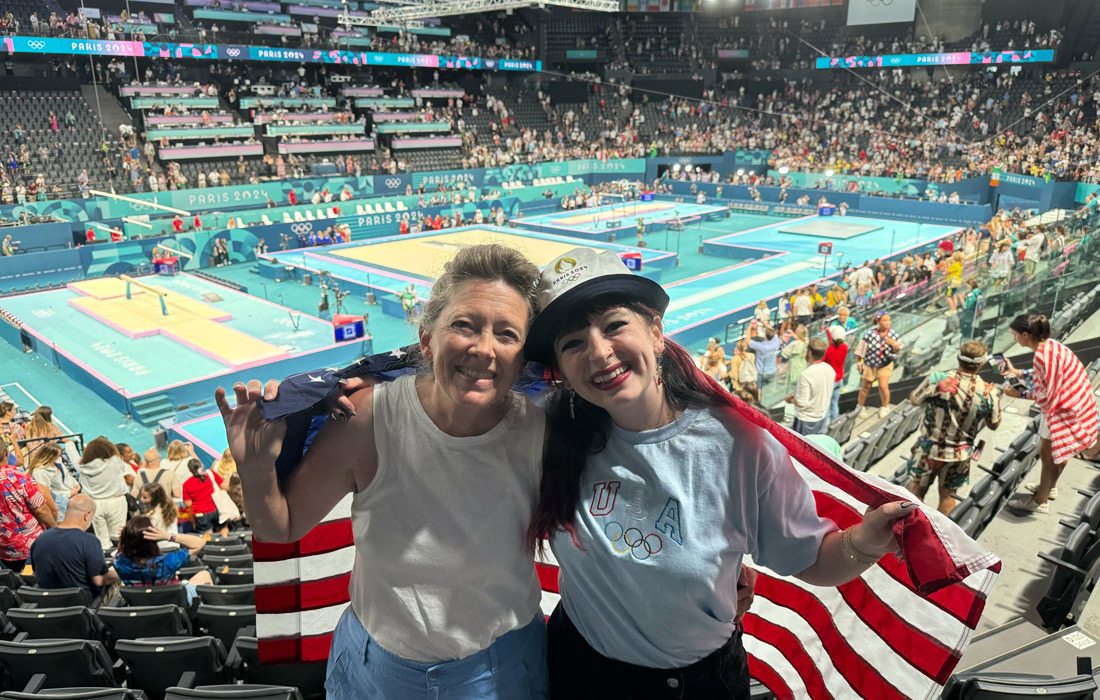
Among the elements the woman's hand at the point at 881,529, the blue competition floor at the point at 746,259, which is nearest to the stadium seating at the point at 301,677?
the woman's hand at the point at 881,529

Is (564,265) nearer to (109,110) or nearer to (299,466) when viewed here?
(299,466)

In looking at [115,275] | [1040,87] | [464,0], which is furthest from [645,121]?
[115,275]

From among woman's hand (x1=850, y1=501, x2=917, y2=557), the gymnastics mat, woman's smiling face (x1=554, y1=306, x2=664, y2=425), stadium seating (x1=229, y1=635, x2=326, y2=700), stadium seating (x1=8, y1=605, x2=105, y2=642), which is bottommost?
the gymnastics mat

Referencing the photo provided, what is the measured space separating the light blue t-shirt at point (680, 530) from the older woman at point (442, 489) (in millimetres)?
191

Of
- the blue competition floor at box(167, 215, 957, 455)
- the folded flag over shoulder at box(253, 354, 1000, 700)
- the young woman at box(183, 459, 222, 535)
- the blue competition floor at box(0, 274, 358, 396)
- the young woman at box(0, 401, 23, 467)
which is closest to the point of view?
the folded flag over shoulder at box(253, 354, 1000, 700)

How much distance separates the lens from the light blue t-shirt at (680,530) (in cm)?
182

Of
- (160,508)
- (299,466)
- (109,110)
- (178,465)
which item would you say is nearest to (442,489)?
(299,466)

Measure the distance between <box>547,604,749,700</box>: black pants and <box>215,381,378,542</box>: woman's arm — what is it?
70cm

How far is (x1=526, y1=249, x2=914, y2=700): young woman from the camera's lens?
1.82 metres

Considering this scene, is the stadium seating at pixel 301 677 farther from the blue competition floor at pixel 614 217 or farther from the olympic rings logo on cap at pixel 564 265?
the blue competition floor at pixel 614 217

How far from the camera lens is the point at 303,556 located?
2439 mm

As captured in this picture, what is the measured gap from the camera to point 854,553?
183 centimetres

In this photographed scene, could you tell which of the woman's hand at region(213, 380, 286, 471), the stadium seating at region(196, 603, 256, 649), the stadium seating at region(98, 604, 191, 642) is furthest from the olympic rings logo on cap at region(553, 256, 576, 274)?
the stadium seating at region(98, 604, 191, 642)

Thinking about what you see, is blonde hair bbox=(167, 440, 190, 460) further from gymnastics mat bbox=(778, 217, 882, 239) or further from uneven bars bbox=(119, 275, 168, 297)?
gymnastics mat bbox=(778, 217, 882, 239)
